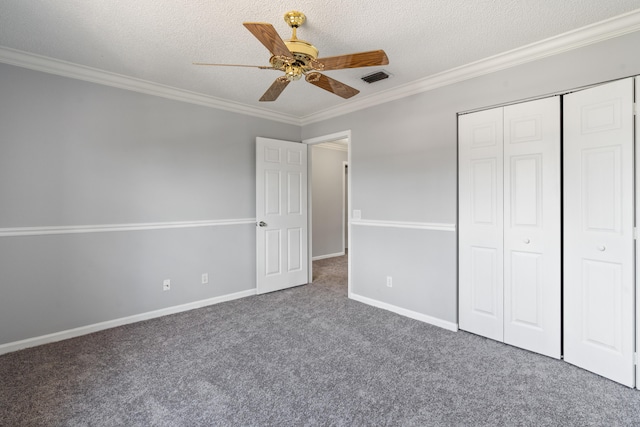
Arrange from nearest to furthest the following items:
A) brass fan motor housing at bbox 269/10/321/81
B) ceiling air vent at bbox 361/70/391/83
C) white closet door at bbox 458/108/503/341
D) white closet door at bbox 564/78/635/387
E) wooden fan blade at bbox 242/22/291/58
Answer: wooden fan blade at bbox 242/22/291/58, brass fan motor housing at bbox 269/10/321/81, white closet door at bbox 564/78/635/387, white closet door at bbox 458/108/503/341, ceiling air vent at bbox 361/70/391/83

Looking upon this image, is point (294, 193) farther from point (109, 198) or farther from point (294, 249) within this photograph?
point (109, 198)

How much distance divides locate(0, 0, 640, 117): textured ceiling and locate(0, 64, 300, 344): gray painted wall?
462mm

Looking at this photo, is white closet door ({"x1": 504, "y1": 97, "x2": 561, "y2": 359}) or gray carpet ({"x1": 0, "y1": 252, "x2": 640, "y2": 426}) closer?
gray carpet ({"x1": 0, "y1": 252, "x2": 640, "y2": 426})

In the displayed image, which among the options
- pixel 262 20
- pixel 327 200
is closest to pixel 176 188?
pixel 262 20

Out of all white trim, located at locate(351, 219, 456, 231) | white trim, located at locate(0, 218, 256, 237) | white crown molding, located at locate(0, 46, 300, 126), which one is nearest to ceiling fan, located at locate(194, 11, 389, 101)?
white trim, located at locate(351, 219, 456, 231)

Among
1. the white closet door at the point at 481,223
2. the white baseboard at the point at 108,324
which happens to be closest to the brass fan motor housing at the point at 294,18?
the white closet door at the point at 481,223

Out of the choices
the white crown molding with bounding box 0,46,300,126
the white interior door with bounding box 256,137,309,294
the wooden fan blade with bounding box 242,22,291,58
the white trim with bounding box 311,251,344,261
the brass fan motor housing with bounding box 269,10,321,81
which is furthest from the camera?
the white trim with bounding box 311,251,344,261

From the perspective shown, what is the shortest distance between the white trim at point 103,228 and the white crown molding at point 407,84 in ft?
4.52

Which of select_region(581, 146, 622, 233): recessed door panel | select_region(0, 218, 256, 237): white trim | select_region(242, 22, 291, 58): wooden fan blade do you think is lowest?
select_region(0, 218, 256, 237): white trim

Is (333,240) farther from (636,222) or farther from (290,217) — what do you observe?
(636,222)

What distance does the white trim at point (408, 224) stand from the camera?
298 cm

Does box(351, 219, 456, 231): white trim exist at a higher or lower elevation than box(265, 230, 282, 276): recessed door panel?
higher

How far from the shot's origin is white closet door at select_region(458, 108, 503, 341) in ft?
8.71

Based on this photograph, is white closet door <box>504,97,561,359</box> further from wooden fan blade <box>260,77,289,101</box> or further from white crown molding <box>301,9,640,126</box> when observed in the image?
wooden fan blade <box>260,77,289,101</box>
